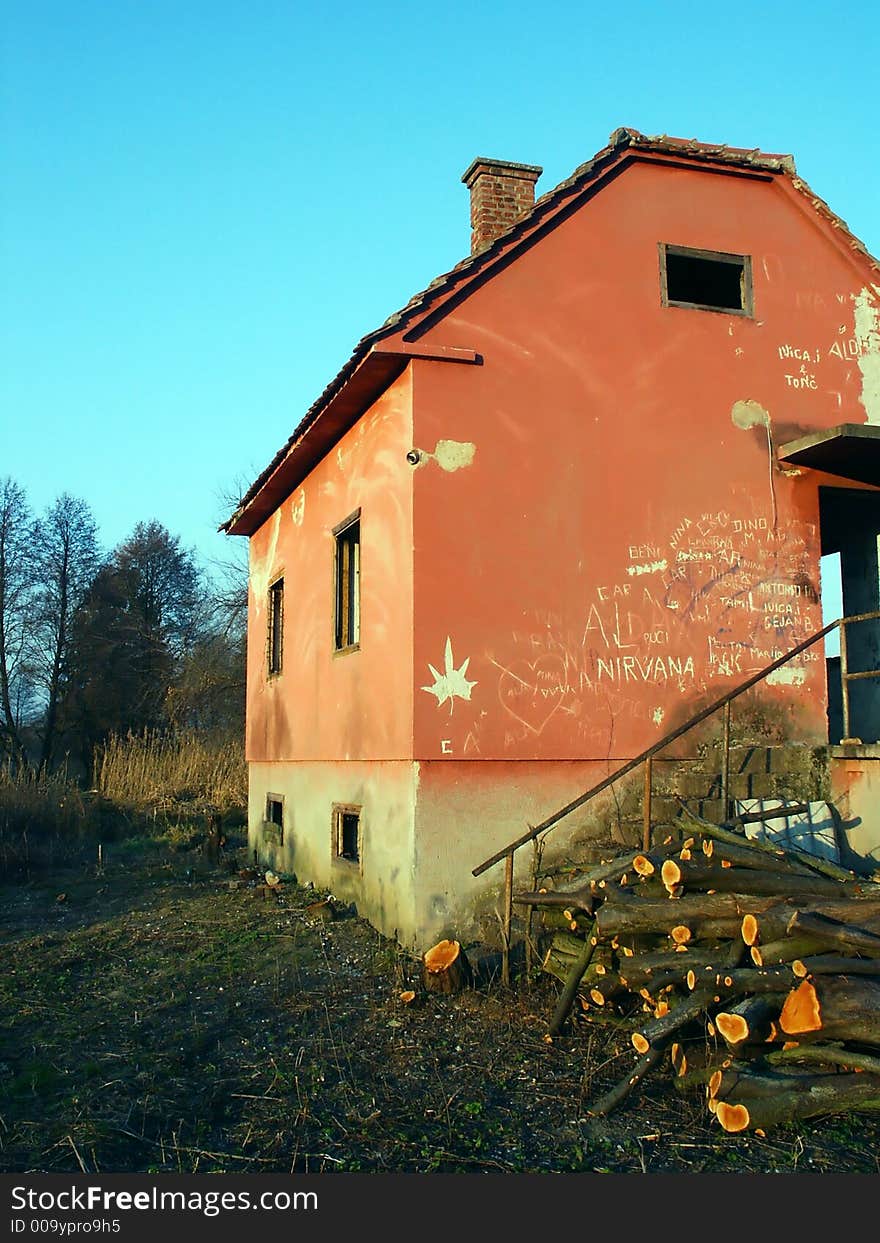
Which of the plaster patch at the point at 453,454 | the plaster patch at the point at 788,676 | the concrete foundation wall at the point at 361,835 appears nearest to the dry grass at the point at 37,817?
the concrete foundation wall at the point at 361,835

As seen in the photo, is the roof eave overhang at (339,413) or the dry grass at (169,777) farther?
the dry grass at (169,777)

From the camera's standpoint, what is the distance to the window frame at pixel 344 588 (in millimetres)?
11609

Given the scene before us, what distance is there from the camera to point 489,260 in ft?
31.3

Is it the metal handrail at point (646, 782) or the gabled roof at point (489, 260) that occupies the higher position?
the gabled roof at point (489, 260)

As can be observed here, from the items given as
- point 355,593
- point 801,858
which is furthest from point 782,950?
point 355,593

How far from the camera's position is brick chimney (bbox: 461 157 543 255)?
10.7 metres

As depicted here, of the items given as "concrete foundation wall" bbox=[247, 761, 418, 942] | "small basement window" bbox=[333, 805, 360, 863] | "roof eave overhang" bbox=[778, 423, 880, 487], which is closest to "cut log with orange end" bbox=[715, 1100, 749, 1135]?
"concrete foundation wall" bbox=[247, 761, 418, 942]

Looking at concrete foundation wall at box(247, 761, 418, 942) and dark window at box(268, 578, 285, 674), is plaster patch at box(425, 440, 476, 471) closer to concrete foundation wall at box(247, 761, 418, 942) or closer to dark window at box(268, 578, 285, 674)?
concrete foundation wall at box(247, 761, 418, 942)

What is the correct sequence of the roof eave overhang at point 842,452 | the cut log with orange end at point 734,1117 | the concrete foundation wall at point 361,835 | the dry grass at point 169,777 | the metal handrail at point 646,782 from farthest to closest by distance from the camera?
the dry grass at point 169,777 < the roof eave overhang at point 842,452 < the concrete foundation wall at point 361,835 < the metal handrail at point 646,782 < the cut log with orange end at point 734,1117

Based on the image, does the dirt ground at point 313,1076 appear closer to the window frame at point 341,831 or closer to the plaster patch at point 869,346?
the window frame at point 341,831

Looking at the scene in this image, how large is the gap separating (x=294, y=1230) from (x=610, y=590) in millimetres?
6384

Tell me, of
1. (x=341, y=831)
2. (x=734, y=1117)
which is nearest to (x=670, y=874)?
(x=734, y=1117)

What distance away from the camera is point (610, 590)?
31.6ft

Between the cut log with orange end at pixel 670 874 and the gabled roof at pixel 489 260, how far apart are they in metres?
4.96
